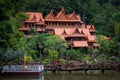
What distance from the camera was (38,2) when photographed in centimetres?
6356

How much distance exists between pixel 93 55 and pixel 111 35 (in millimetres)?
8576

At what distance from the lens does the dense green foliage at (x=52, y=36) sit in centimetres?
2580

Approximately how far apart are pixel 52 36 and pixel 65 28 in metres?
8.56

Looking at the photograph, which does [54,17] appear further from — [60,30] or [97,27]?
[97,27]

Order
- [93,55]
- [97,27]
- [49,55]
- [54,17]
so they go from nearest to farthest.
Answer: [49,55]
[93,55]
[54,17]
[97,27]

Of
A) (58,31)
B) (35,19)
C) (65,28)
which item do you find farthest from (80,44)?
(35,19)

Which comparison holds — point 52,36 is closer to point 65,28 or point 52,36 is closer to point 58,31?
point 58,31

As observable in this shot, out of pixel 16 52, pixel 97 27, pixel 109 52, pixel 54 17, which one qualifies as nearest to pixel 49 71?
pixel 16 52

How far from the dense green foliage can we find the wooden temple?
167 centimetres

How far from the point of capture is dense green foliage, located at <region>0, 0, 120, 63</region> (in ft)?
84.6

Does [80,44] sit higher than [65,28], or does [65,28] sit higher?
[65,28]

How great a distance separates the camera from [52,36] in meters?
47.7

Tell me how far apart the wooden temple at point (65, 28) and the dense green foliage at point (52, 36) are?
65.9 inches

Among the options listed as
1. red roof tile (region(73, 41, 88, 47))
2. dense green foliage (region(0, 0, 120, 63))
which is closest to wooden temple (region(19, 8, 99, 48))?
red roof tile (region(73, 41, 88, 47))
